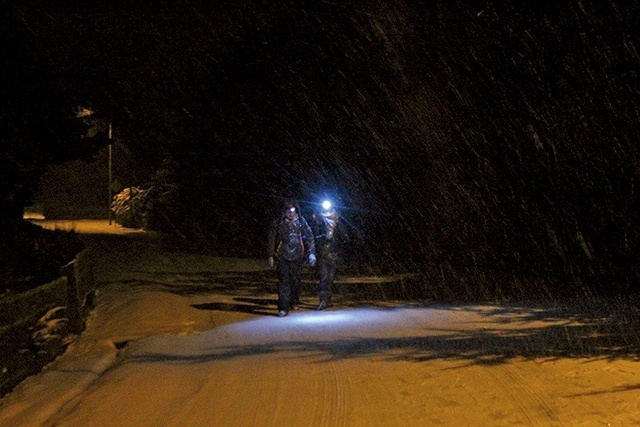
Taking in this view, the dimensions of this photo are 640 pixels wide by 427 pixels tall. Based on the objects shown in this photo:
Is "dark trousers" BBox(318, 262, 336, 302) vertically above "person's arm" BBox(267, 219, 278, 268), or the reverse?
"person's arm" BBox(267, 219, 278, 268)

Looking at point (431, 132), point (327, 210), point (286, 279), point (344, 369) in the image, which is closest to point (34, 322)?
point (344, 369)

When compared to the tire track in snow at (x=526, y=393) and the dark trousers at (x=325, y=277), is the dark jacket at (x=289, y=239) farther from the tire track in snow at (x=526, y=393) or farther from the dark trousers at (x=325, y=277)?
the tire track in snow at (x=526, y=393)

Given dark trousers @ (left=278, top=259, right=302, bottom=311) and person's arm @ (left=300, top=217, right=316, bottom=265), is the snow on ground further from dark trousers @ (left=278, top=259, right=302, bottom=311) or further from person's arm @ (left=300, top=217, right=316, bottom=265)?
person's arm @ (left=300, top=217, right=316, bottom=265)

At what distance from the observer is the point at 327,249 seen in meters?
15.4

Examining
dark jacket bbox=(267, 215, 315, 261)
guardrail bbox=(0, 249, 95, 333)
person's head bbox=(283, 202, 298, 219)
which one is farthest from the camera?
person's head bbox=(283, 202, 298, 219)

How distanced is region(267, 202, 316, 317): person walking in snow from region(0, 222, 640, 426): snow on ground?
1.60 feet

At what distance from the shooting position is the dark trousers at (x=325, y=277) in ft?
50.2

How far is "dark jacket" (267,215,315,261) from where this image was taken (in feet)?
47.9

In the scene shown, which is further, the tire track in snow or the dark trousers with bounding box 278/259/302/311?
the dark trousers with bounding box 278/259/302/311

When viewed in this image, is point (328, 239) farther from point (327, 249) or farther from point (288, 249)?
point (288, 249)

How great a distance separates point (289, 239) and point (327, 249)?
1.03 m

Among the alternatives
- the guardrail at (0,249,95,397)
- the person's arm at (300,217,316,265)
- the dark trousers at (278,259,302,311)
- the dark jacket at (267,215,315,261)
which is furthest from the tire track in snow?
the person's arm at (300,217,316,265)

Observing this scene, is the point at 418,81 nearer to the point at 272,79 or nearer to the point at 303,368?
the point at 272,79

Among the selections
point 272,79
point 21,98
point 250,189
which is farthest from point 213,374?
point 250,189
